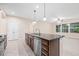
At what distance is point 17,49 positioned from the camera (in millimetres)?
2232

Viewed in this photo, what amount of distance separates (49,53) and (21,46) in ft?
2.28

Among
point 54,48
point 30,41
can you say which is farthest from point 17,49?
point 54,48

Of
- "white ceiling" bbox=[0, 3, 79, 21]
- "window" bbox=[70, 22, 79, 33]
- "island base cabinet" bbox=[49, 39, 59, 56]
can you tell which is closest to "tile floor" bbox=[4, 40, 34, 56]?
"island base cabinet" bbox=[49, 39, 59, 56]

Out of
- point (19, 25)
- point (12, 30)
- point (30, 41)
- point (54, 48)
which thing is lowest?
point (54, 48)

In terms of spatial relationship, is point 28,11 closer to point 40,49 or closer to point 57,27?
point 57,27

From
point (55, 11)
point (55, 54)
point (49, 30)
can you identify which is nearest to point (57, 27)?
point (49, 30)

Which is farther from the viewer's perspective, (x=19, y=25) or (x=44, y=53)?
(x=19, y=25)

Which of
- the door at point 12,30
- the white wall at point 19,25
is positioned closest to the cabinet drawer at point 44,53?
the white wall at point 19,25

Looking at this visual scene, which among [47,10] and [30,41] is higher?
[47,10]

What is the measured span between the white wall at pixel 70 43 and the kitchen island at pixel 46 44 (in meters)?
0.13

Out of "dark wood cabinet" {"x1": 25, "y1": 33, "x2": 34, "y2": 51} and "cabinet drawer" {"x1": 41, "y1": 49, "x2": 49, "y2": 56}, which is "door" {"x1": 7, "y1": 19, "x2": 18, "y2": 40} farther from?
"cabinet drawer" {"x1": 41, "y1": 49, "x2": 49, "y2": 56}

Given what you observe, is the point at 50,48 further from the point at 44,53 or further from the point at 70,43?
the point at 70,43

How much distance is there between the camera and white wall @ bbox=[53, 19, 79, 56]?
2.10 m

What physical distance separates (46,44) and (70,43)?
55 cm
